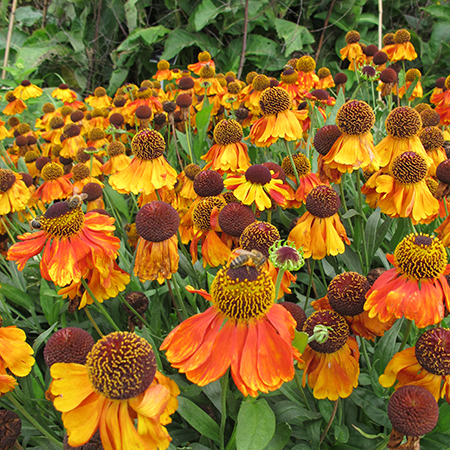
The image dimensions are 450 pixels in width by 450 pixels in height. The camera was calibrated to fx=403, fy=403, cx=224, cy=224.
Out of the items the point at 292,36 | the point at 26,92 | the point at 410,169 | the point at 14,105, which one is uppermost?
the point at 410,169

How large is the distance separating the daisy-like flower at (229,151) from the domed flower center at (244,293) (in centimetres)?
94

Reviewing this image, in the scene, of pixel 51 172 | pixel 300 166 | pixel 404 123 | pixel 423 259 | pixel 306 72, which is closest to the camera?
pixel 423 259

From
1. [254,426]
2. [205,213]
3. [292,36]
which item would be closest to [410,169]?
[205,213]

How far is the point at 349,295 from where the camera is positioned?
0.95 metres

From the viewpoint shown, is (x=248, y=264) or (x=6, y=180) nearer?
(x=248, y=264)

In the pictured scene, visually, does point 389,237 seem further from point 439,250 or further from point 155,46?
point 155,46

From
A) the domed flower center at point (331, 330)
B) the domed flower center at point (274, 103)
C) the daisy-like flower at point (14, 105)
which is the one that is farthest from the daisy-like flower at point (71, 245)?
the daisy-like flower at point (14, 105)

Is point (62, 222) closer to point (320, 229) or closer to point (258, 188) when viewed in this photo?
point (258, 188)

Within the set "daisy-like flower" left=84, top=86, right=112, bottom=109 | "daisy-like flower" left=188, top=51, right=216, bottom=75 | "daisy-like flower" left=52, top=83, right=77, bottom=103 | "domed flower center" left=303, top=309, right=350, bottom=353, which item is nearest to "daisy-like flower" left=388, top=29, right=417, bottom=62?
"daisy-like flower" left=188, top=51, right=216, bottom=75

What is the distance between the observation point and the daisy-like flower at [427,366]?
0.83 metres

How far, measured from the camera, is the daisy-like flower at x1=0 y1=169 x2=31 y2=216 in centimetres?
178

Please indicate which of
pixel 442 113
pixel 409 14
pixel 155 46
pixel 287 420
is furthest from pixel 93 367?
pixel 409 14

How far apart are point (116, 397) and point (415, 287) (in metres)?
0.67

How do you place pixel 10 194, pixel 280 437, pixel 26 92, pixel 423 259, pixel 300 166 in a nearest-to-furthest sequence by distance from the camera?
pixel 423 259 < pixel 280 437 < pixel 300 166 < pixel 10 194 < pixel 26 92
